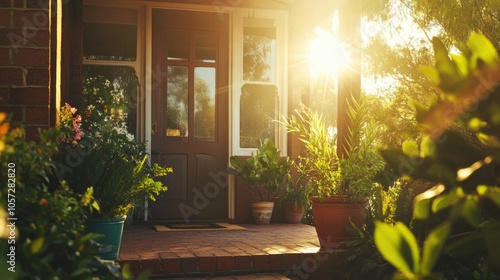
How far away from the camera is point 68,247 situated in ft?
5.19

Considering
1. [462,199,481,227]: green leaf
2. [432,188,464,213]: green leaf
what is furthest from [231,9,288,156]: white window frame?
[462,199,481,227]: green leaf

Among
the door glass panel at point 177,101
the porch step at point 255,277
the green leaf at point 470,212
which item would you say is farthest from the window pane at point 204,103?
the green leaf at point 470,212

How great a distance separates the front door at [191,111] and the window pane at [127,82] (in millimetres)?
211

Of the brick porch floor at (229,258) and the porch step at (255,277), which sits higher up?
the brick porch floor at (229,258)

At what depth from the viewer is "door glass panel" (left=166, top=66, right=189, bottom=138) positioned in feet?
21.9

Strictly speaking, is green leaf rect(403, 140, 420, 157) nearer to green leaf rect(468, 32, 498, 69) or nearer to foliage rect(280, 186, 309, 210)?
green leaf rect(468, 32, 498, 69)

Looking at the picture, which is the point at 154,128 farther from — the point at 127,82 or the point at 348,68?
the point at 348,68

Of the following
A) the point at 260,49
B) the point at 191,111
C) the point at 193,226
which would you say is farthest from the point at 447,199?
the point at 260,49

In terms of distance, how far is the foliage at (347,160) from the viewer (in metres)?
4.17

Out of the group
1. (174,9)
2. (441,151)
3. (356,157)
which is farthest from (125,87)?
(441,151)

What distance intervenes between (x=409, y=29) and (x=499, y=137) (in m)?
9.67

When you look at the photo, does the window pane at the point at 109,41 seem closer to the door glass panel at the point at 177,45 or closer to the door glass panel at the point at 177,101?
the door glass panel at the point at 177,45

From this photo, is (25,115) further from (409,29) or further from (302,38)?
(409,29)

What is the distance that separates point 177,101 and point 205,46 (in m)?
0.71
